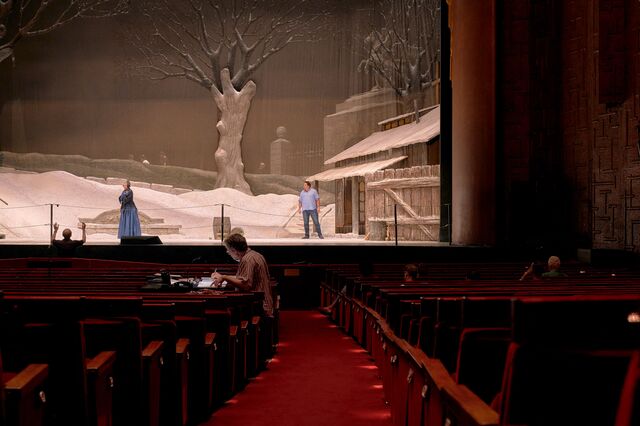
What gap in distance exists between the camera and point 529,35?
A: 1298 cm

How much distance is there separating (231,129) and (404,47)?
5.42 metres

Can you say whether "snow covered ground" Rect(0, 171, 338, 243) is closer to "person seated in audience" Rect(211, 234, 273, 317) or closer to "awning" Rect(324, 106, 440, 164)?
"awning" Rect(324, 106, 440, 164)

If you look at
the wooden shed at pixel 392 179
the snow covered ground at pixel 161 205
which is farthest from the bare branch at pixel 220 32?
the wooden shed at pixel 392 179

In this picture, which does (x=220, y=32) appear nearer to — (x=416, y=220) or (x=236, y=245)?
(x=416, y=220)

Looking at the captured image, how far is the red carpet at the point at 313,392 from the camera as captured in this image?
4.46m

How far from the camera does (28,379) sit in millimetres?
2189

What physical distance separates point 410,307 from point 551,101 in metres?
9.41

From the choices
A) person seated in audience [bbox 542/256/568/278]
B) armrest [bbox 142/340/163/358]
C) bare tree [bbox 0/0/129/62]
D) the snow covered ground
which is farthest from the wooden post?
armrest [bbox 142/340/163/358]

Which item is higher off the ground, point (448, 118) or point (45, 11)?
point (45, 11)

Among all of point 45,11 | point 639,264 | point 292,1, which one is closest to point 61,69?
point 45,11

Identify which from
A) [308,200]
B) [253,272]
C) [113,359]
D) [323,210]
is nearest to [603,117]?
[253,272]

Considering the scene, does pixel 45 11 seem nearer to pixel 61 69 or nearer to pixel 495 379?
pixel 61 69

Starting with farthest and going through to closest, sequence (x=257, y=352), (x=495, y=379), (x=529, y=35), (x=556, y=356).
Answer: (x=529, y=35) < (x=257, y=352) < (x=495, y=379) < (x=556, y=356)

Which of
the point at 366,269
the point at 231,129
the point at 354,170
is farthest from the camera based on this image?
the point at 231,129
